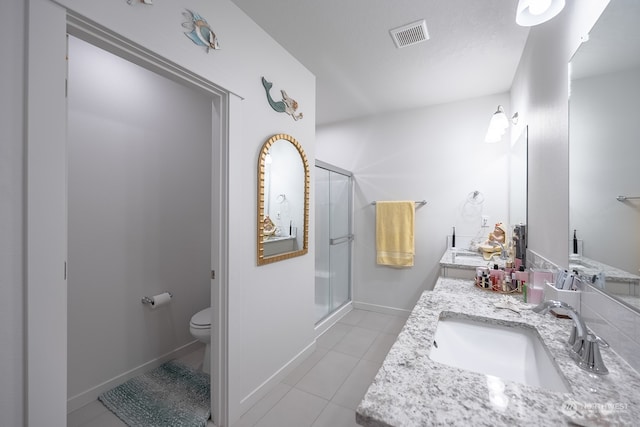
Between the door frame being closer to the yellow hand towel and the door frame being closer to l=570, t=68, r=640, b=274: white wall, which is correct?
l=570, t=68, r=640, b=274: white wall

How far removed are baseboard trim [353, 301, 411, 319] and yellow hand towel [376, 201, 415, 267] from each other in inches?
21.8

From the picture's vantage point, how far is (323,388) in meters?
1.81

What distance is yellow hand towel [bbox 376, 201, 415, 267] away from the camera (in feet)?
9.81

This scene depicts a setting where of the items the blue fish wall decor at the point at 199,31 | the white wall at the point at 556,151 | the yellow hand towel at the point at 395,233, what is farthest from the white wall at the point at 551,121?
the blue fish wall decor at the point at 199,31

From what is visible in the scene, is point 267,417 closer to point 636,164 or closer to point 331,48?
point 636,164

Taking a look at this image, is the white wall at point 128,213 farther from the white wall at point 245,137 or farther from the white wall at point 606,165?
the white wall at point 606,165

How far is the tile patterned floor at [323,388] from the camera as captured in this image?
153 cm

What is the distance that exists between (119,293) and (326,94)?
2.51 meters

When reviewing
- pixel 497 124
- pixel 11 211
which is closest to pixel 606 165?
pixel 497 124

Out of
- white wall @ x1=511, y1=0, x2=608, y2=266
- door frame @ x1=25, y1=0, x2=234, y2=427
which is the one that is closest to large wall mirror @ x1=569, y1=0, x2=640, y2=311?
white wall @ x1=511, y1=0, x2=608, y2=266

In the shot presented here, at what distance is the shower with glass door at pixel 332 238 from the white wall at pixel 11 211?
76.3 inches

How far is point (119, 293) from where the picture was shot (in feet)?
6.03

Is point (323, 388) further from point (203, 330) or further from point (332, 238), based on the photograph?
point (332, 238)

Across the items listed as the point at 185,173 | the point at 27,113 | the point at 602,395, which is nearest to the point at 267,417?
the point at 602,395
